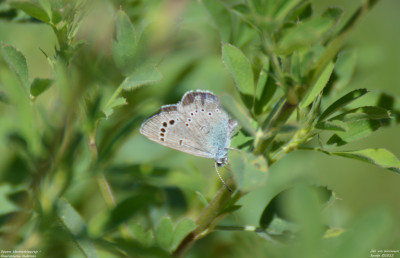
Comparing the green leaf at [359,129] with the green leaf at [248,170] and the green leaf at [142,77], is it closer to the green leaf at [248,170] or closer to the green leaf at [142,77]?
the green leaf at [248,170]

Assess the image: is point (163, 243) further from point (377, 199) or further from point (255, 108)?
point (377, 199)

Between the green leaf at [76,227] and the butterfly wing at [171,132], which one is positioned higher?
the butterfly wing at [171,132]

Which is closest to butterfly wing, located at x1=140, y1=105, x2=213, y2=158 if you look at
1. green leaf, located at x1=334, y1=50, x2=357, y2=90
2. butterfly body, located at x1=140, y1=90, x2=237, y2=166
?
butterfly body, located at x1=140, y1=90, x2=237, y2=166

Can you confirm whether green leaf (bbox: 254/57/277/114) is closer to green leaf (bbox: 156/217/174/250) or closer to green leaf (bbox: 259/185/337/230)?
green leaf (bbox: 259/185/337/230)

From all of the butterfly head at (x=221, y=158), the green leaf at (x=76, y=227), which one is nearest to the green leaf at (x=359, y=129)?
the butterfly head at (x=221, y=158)

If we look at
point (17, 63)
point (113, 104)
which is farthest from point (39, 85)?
point (113, 104)

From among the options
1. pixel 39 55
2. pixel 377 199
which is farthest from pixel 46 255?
pixel 377 199
